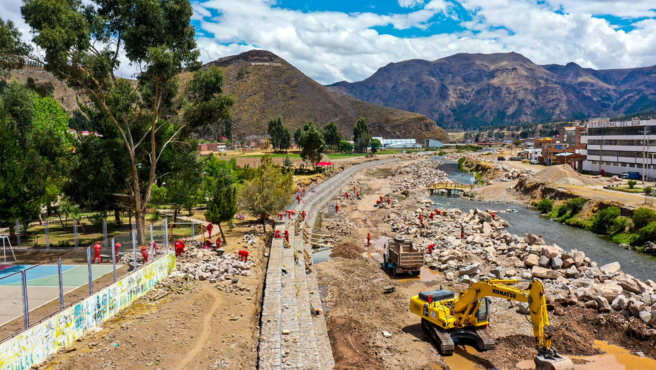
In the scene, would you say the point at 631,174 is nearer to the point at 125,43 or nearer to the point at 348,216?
→ the point at 348,216

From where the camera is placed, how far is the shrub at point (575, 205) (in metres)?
38.3

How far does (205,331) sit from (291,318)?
331 centimetres

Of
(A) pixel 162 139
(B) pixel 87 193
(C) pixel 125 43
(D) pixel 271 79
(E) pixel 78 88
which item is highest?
(D) pixel 271 79

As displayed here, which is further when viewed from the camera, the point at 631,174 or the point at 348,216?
the point at 631,174

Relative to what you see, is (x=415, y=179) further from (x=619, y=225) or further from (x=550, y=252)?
(x=550, y=252)

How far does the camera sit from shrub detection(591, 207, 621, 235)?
33188 mm

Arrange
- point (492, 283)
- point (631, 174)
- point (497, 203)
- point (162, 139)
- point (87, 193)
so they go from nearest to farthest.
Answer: point (492, 283), point (87, 193), point (162, 139), point (497, 203), point (631, 174)

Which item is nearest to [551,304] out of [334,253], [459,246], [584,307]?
[584,307]

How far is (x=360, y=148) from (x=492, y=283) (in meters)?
123

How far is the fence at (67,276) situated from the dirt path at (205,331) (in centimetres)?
313

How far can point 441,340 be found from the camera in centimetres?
1434

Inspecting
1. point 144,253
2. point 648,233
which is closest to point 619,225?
point 648,233

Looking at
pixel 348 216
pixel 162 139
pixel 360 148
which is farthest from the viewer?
pixel 360 148

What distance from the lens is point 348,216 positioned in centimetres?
4338
